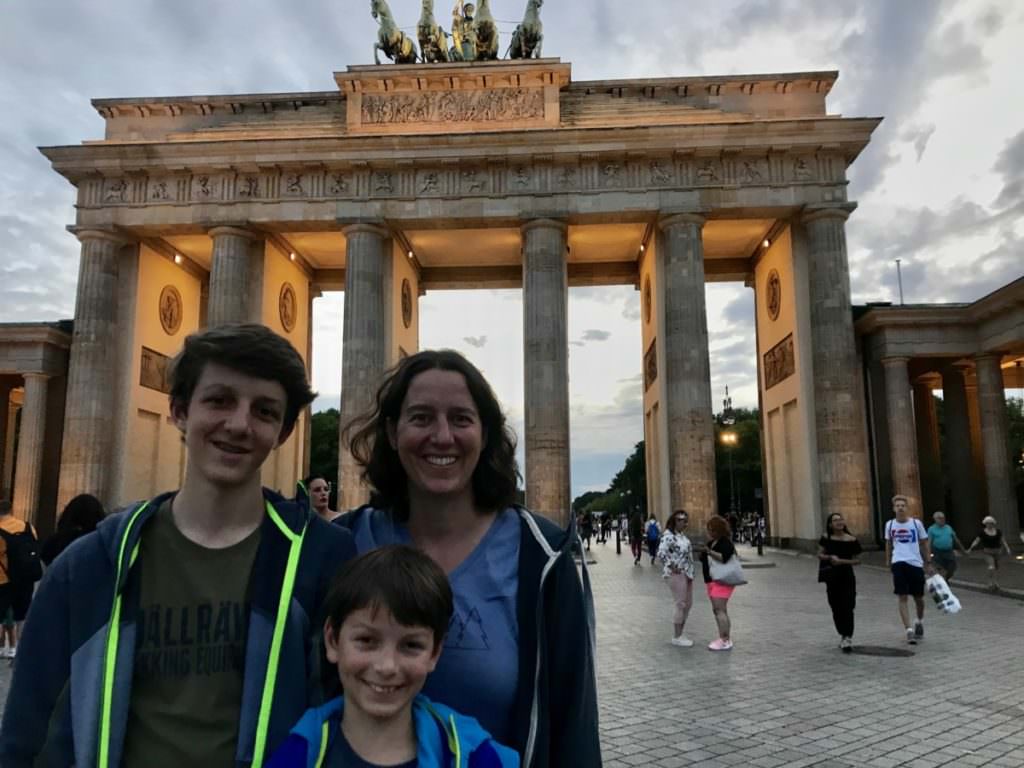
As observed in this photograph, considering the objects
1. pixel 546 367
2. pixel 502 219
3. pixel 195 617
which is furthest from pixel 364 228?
pixel 195 617

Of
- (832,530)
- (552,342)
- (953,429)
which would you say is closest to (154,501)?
(832,530)

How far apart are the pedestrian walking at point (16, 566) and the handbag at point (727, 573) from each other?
8.60m

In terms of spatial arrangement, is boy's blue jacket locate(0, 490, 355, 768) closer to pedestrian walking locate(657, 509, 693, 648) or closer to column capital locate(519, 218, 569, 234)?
pedestrian walking locate(657, 509, 693, 648)

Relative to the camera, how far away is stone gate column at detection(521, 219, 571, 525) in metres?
27.4

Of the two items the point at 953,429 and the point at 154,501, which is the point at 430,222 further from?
the point at 154,501

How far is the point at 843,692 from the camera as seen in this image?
7.43 meters

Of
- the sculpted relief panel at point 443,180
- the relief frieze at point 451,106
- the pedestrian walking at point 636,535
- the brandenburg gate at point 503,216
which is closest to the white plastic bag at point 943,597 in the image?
the brandenburg gate at point 503,216

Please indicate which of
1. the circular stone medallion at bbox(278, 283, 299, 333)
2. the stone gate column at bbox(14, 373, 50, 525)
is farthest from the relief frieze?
the stone gate column at bbox(14, 373, 50, 525)

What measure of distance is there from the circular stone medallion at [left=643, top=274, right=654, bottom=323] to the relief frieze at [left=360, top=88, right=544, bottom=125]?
9.11m

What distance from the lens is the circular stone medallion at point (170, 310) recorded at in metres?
31.9

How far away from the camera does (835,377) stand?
2722 cm

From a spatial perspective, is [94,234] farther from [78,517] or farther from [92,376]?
[78,517]

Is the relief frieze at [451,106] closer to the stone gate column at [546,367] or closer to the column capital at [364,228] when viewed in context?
the column capital at [364,228]

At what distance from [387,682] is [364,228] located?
2860cm
